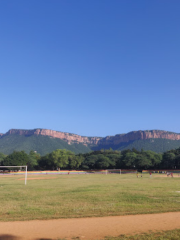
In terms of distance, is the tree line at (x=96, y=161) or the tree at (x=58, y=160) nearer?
the tree line at (x=96, y=161)

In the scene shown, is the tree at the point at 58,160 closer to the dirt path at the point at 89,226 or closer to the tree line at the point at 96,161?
the tree line at the point at 96,161

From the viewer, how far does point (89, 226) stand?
485 inches

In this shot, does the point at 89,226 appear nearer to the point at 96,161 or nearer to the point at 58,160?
the point at 58,160

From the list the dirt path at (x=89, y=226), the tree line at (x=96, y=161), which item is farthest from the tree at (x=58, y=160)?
the dirt path at (x=89, y=226)

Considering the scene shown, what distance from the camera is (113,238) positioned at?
10266 mm

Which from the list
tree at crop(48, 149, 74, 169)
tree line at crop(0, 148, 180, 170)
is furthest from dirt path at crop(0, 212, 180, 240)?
tree at crop(48, 149, 74, 169)

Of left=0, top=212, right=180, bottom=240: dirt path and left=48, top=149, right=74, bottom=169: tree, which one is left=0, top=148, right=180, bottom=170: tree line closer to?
left=48, top=149, right=74, bottom=169: tree

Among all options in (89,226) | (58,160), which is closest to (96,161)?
(58,160)

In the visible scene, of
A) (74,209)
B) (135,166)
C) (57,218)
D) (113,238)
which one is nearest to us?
(113,238)

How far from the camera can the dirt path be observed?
36.1ft

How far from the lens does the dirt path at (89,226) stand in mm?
10997

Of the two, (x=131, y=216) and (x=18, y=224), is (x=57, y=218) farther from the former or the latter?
(x=131, y=216)

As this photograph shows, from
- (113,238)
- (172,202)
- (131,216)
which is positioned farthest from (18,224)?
(172,202)

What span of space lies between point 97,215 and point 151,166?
4781 inches
